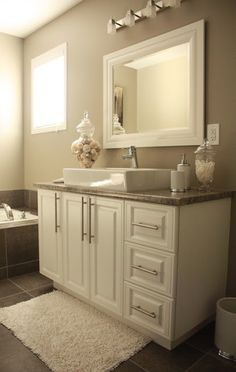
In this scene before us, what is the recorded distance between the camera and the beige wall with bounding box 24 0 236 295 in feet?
6.02

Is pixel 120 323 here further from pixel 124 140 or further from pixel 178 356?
pixel 124 140

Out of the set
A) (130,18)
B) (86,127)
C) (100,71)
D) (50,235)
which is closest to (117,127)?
(86,127)

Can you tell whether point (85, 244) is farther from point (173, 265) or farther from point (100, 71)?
point (100, 71)

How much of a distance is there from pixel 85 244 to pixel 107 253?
0.22 metres

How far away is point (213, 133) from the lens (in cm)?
190

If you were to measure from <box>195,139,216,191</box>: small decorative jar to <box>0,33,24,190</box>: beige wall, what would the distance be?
2623 millimetres

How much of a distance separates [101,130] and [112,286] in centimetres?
139

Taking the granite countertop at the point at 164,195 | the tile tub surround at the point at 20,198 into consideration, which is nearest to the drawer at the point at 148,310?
the granite countertop at the point at 164,195

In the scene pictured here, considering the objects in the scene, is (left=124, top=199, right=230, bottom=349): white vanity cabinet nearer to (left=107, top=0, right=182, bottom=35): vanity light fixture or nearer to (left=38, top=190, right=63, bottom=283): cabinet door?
(left=38, top=190, right=63, bottom=283): cabinet door

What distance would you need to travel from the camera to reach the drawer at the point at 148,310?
1.59 m

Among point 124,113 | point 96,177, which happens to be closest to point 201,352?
point 96,177

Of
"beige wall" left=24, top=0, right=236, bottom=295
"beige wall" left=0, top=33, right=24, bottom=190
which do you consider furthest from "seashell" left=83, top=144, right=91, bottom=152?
"beige wall" left=0, top=33, right=24, bottom=190

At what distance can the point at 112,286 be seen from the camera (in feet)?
6.18

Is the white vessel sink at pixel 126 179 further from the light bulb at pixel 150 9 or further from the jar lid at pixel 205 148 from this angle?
the light bulb at pixel 150 9
